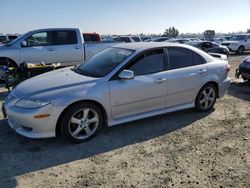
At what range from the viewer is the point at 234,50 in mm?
23094

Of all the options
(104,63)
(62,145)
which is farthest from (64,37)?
(62,145)

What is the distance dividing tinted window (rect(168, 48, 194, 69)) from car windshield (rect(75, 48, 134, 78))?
87cm

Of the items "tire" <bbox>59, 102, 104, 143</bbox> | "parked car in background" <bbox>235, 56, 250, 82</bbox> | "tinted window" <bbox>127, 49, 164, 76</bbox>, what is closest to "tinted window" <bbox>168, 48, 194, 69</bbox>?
"tinted window" <bbox>127, 49, 164, 76</bbox>

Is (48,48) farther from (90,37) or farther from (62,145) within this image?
(62,145)

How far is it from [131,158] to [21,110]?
5.92 feet

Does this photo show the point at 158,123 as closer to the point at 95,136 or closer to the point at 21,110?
the point at 95,136

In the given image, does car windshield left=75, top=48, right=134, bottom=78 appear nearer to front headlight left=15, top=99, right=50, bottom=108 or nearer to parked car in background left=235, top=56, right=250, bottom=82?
front headlight left=15, top=99, right=50, bottom=108

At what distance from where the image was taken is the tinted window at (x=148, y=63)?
16.7 feet

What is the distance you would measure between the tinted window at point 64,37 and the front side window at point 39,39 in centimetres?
24

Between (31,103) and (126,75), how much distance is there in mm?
1564

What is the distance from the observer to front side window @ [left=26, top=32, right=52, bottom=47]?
9352 mm

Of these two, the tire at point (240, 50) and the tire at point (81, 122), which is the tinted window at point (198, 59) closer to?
the tire at point (81, 122)

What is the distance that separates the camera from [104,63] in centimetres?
530

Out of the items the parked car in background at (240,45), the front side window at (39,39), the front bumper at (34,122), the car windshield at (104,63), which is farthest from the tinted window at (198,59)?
the parked car in background at (240,45)
